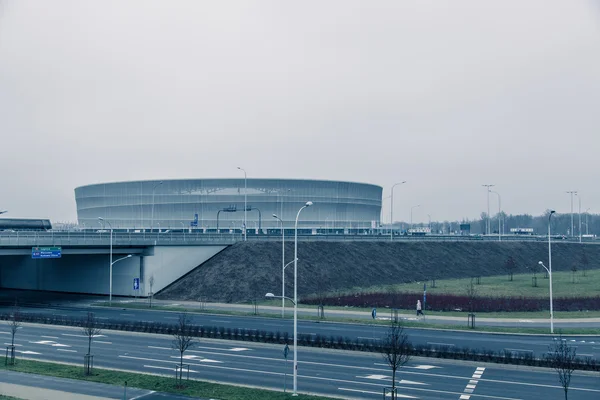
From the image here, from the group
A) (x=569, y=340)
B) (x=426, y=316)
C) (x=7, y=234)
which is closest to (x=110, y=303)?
(x=7, y=234)

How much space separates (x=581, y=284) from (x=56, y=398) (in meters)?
73.1

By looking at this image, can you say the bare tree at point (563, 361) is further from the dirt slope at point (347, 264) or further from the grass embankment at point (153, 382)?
the dirt slope at point (347, 264)

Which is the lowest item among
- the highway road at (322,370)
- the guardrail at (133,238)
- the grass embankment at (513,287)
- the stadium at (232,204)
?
the highway road at (322,370)

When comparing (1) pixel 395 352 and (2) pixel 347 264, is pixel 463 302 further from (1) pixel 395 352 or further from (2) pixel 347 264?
(1) pixel 395 352

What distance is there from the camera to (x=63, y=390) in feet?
90.9

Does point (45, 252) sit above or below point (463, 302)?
above

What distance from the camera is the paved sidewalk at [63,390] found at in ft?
86.1

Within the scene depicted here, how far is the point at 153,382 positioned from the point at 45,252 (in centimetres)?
4014

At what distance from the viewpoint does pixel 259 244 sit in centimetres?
8569

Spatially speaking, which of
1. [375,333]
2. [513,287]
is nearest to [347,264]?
[513,287]

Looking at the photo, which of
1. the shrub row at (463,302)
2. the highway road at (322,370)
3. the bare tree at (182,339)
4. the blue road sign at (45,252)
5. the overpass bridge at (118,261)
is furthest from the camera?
the overpass bridge at (118,261)

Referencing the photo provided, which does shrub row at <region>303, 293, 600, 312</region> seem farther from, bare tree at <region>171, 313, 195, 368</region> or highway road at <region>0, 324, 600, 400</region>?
highway road at <region>0, 324, 600, 400</region>

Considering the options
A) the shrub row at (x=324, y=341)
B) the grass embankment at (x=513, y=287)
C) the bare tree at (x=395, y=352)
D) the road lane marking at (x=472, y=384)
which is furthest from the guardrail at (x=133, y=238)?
the road lane marking at (x=472, y=384)

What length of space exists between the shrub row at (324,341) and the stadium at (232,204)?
85399 millimetres
